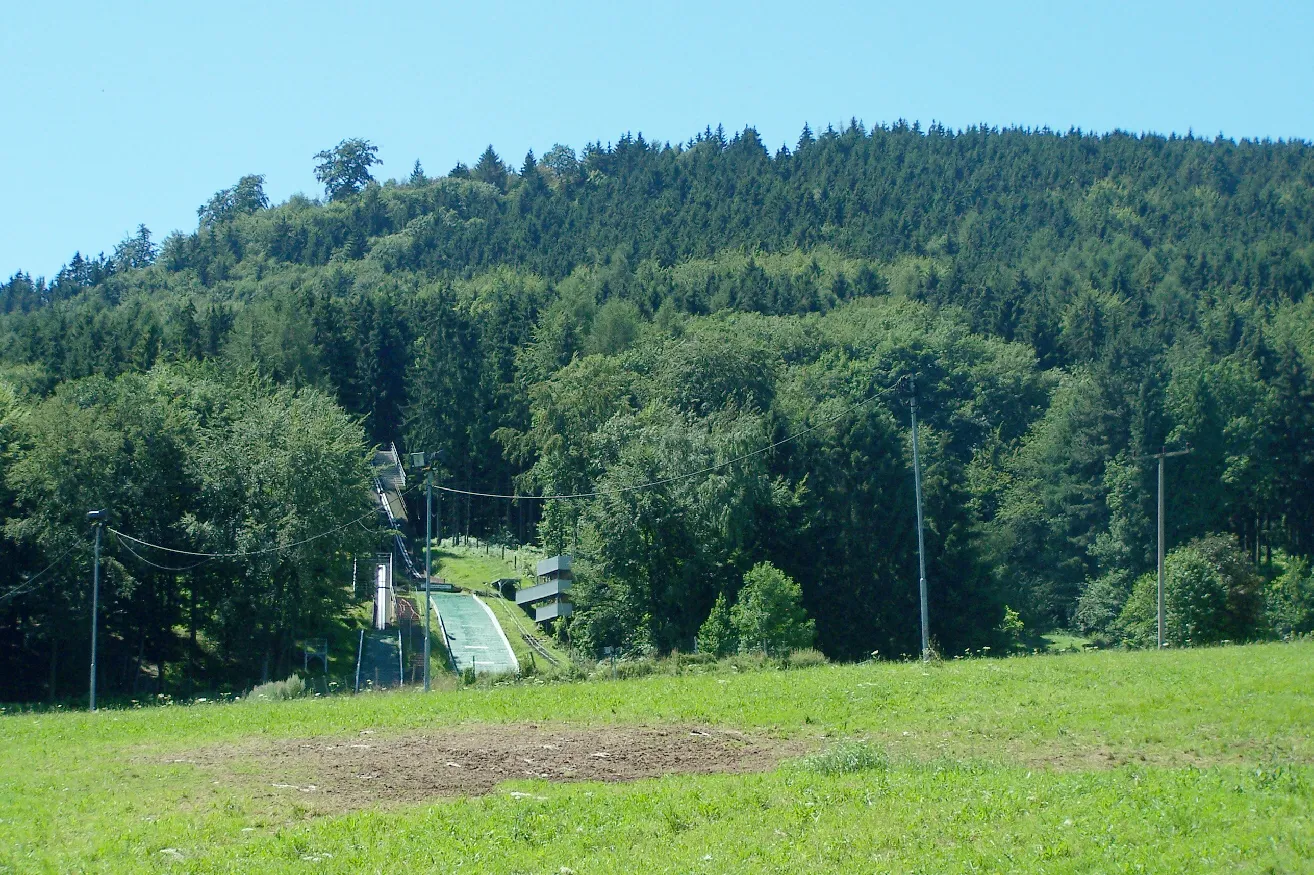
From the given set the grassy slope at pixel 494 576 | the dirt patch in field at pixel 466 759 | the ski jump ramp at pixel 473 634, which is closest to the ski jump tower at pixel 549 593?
the grassy slope at pixel 494 576

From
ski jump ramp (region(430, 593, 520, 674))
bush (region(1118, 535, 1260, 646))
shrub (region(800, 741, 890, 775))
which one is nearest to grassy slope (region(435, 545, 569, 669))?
ski jump ramp (region(430, 593, 520, 674))

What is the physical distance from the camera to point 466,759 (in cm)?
1867

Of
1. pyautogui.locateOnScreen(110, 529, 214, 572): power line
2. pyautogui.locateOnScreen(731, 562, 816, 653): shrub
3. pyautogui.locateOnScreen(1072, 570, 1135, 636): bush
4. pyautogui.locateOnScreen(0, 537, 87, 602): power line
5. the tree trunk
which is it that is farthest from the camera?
pyautogui.locateOnScreen(1072, 570, 1135, 636): bush

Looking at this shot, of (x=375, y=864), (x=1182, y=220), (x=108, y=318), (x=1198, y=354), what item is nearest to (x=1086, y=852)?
(x=375, y=864)

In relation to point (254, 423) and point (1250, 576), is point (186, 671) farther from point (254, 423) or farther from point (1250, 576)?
point (1250, 576)

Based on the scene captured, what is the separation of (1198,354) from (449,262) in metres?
109

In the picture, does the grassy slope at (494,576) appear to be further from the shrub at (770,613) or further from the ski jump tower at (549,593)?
the shrub at (770,613)

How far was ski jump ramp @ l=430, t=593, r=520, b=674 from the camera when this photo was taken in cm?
5191

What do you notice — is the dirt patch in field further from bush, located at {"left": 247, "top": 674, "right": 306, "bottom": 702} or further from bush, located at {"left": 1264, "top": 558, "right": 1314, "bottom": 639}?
bush, located at {"left": 1264, "top": 558, "right": 1314, "bottom": 639}

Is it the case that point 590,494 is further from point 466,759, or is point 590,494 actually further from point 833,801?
point 833,801

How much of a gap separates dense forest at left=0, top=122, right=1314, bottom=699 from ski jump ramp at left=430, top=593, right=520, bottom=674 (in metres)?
4.21

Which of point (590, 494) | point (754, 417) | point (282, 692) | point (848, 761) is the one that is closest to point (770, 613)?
point (754, 417)

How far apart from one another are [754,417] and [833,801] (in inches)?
1818

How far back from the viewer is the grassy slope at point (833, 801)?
500 inches
